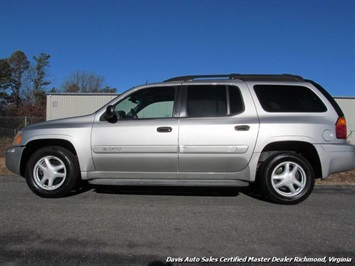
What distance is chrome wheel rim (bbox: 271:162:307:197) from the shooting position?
5203 millimetres

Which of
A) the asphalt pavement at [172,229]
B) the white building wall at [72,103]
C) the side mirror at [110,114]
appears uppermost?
the white building wall at [72,103]

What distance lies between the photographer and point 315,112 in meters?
5.25

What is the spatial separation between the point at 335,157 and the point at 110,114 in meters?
3.38

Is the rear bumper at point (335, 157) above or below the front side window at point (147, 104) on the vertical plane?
below

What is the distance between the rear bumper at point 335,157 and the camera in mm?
5133

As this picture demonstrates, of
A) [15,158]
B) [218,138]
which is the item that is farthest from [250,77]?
[15,158]

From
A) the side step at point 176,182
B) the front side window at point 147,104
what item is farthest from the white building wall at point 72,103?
the side step at point 176,182

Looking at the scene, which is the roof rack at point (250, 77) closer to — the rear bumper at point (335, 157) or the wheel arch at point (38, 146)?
the rear bumper at point (335, 157)

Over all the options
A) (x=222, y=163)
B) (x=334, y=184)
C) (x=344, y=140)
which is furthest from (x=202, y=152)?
(x=334, y=184)

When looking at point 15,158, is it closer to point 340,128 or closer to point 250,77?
point 250,77

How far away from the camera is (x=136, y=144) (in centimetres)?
522

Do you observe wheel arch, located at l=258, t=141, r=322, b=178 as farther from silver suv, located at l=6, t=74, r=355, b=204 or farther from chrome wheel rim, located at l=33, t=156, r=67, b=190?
chrome wheel rim, located at l=33, t=156, r=67, b=190

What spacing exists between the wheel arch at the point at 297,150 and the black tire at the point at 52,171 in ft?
9.50

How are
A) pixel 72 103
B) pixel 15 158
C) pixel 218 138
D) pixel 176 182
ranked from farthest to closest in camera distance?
pixel 72 103 < pixel 15 158 < pixel 176 182 < pixel 218 138
